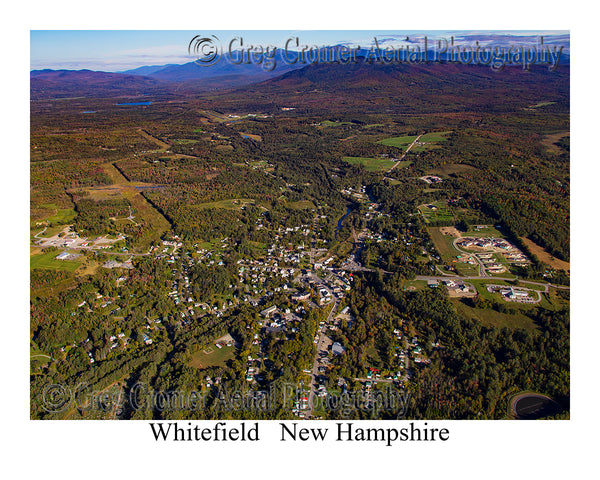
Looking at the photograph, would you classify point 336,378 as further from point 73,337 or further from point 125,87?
point 125,87

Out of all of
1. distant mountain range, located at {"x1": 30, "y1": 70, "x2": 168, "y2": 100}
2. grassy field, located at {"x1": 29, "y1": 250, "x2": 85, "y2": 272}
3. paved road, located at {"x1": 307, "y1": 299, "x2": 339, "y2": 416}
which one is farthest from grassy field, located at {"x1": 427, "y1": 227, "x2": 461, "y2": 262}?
distant mountain range, located at {"x1": 30, "y1": 70, "x2": 168, "y2": 100}

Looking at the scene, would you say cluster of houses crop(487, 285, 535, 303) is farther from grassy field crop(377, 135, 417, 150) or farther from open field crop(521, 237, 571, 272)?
grassy field crop(377, 135, 417, 150)

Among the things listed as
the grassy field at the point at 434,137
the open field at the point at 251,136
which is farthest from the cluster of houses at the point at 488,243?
the open field at the point at 251,136

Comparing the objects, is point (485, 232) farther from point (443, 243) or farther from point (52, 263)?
point (52, 263)

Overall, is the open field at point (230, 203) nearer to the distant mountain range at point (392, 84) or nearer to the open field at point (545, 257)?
the open field at point (545, 257)

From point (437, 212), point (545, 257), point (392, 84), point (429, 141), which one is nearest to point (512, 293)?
point (545, 257)

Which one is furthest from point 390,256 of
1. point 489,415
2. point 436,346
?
point 489,415

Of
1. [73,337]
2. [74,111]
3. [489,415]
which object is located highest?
[74,111]
